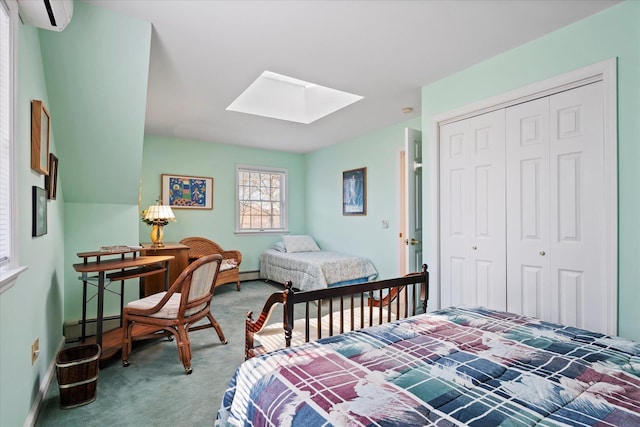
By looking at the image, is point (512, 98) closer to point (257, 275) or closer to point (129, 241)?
point (129, 241)

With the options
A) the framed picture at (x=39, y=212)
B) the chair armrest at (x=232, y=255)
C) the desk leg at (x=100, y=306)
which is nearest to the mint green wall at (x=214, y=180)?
the chair armrest at (x=232, y=255)

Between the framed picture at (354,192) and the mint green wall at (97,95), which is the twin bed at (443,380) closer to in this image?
the mint green wall at (97,95)

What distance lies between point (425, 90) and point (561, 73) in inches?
47.2

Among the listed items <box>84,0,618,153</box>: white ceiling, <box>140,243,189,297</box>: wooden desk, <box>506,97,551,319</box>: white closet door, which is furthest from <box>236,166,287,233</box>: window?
<box>506,97,551,319</box>: white closet door

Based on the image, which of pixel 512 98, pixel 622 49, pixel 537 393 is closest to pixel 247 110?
pixel 512 98

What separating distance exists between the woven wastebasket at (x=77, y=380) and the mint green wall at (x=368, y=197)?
11.8 feet

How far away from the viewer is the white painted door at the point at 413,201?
3338 millimetres

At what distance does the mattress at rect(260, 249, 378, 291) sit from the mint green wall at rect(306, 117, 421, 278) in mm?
242

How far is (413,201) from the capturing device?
3367 millimetres

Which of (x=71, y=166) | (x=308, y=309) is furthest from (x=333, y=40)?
(x=71, y=166)

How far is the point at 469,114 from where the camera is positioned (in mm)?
2941

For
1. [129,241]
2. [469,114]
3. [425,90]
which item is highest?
[425,90]

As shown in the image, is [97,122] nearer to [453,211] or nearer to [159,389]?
[159,389]

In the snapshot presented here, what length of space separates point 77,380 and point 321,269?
10.0 feet
